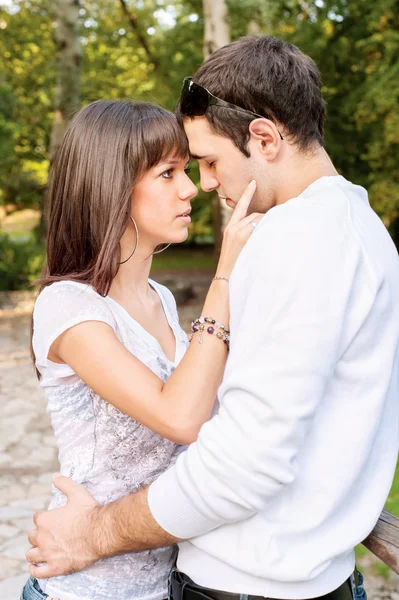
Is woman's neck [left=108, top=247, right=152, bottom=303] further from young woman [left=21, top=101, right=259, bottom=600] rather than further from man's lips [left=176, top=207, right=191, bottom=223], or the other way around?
man's lips [left=176, top=207, right=191, bottom=223]

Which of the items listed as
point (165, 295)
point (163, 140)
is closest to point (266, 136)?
point (163, 140)

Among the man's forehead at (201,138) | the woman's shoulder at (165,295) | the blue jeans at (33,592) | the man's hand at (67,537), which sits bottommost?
the blue jeans at (33,592)

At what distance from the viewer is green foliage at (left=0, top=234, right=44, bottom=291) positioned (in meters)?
15.3

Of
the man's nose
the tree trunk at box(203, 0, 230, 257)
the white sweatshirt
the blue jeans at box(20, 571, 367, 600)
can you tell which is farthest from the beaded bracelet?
the tree trunk at box(203, 0, 230, 257)

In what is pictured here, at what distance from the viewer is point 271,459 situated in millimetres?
1378

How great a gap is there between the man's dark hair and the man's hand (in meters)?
0.97

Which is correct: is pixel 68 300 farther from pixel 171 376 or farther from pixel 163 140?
pixel 163 140

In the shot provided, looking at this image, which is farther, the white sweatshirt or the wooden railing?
the wooden railing

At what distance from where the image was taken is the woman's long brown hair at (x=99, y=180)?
2.01 meters

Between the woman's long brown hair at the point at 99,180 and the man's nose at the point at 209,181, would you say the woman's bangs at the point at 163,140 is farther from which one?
the man's nose at the point at 209,181

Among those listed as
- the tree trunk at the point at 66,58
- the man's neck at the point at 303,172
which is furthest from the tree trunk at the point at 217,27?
the man's neck at the point at 303,172

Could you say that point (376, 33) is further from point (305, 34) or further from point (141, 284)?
point (141, 284)

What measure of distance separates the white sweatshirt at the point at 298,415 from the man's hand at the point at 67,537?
1.05 ft

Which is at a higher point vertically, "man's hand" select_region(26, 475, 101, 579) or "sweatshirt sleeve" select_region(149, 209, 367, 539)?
"sweatshirt sleeve" select_region(149, 209, 367, 539)
